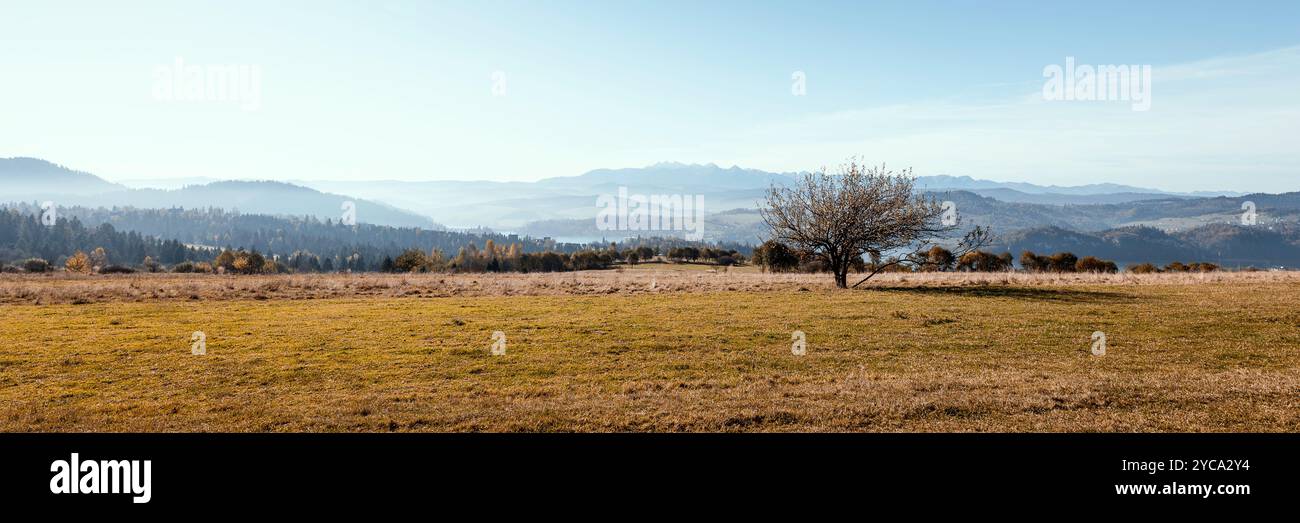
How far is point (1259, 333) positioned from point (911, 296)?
47.1 ft

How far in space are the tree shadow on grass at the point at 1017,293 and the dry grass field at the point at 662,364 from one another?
0.51m

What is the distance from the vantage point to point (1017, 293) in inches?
1358

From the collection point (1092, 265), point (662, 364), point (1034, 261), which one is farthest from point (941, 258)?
point (662, 364)

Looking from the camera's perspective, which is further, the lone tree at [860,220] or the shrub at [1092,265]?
the shrub at [1092,265]

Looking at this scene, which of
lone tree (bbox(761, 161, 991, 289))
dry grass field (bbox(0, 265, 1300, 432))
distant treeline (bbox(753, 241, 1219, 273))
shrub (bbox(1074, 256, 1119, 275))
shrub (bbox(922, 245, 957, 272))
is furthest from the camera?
shrub (bbox(1074, 256, 1119, 275))

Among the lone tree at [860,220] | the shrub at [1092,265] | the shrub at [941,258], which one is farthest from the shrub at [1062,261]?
the lone tree at [860,220]

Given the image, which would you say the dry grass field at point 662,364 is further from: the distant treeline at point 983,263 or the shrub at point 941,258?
the distant treeline at point 983,263

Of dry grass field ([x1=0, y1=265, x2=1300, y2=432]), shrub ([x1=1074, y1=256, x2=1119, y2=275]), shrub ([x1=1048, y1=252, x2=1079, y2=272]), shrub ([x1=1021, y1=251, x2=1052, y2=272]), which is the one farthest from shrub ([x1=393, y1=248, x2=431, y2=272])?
shrub ([x1=1074, y1=256, x2=1119, y2=275])

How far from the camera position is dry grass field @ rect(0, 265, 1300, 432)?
11352 mm

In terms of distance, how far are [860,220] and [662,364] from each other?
93.5ft

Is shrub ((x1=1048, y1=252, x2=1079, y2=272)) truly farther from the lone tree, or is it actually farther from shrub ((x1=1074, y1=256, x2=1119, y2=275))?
the lone tree

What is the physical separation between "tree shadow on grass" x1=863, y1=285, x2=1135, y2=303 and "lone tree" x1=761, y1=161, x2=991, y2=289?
2561 millimetres

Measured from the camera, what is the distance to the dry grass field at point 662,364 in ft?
37.2
